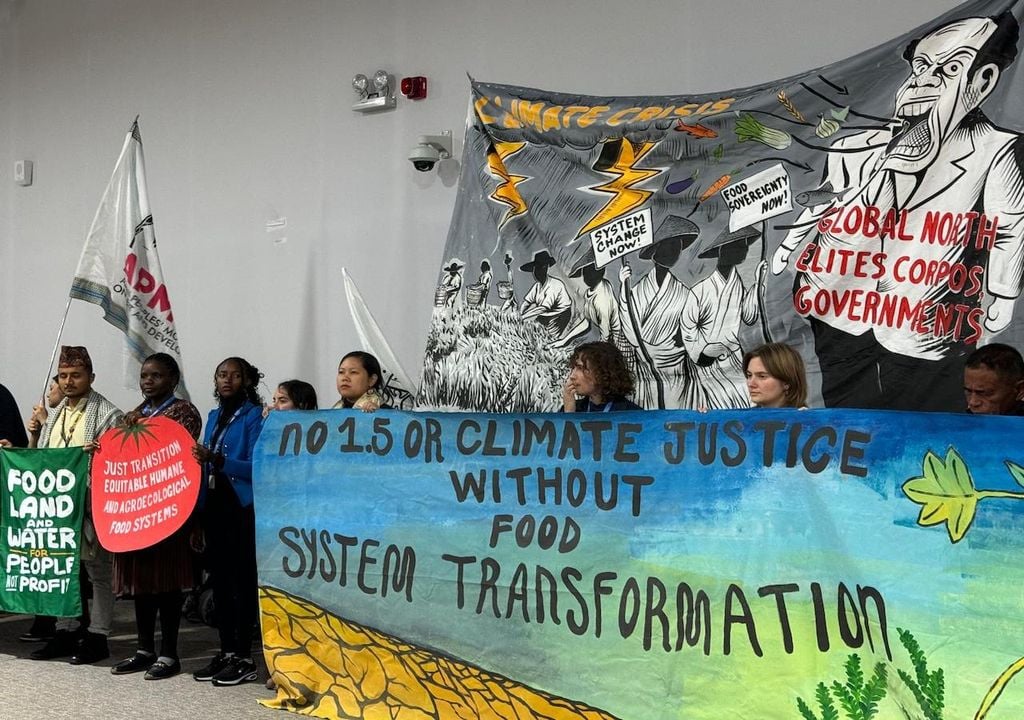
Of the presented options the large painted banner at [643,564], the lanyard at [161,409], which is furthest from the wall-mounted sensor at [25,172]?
the large painted banner at [643,564]

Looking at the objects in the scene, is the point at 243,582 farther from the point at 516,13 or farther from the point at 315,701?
the point at 516,13

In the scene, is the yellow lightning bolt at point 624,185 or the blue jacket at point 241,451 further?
the blue jacket at point 241,451

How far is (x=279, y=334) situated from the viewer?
6.25 meters

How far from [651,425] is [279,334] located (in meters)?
3.42

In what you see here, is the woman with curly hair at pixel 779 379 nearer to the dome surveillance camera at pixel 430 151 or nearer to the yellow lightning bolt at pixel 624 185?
the yellow lightning bolt at pixel 624 185

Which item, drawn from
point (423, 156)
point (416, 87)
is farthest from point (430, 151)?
point (416, 87)

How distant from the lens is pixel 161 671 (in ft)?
14.8

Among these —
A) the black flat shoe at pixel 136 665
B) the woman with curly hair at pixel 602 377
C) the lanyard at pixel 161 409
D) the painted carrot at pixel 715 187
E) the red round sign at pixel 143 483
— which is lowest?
the black flat shoe at pixel 136 665

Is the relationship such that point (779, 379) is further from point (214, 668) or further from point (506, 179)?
point (214, 668)

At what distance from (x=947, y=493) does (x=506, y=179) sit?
211 cm

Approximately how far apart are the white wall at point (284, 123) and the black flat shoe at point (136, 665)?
1741mm

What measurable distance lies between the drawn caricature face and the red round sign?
8.49 feet

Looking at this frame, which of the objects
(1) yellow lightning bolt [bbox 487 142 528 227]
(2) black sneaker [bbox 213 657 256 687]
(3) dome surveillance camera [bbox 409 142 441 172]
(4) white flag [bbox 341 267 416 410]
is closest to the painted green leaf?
(1) yellow lightning bolt [bbox 487 142 528 227]

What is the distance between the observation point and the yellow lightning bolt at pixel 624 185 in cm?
405
